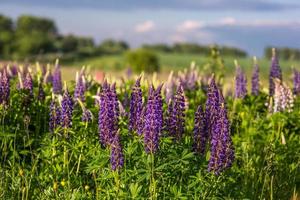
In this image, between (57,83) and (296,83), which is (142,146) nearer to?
(57,83)

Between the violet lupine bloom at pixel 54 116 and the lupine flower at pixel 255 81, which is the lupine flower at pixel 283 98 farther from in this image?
the violet lupine bloom at pixel 54 116

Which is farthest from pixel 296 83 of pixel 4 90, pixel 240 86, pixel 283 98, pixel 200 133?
pixel 4 90

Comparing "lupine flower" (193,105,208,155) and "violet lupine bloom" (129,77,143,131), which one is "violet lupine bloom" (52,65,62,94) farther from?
"lupine flower" (193,105,208,155)

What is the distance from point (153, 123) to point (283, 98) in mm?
3536

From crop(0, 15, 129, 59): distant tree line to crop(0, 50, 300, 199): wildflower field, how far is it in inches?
1961

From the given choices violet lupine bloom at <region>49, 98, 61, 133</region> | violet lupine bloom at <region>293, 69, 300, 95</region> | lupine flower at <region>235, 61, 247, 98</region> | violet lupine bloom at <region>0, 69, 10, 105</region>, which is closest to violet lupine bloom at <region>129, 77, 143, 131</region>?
violet lupine bloom at <region>49, 98, 61, 133</region>

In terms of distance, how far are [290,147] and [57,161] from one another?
2.98 m

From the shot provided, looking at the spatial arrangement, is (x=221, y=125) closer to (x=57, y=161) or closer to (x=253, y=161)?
(x=57, y=161)

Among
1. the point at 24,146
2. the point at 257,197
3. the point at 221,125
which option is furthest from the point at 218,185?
the point at 24,146

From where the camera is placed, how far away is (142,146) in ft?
17.7

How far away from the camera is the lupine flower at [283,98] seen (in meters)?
8.09

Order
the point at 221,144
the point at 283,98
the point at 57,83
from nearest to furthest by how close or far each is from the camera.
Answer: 1. the point at 221,144
2. the point at 283,98
3. the point at 57,83

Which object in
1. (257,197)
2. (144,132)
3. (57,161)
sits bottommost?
(257,197)

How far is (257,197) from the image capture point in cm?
666
